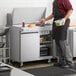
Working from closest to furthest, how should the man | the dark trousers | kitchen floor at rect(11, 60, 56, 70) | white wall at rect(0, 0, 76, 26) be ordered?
Answer: the man, the dark trousers, kitchen floor at rect(11, 60, 56, 70), white wall at rect(0, 0, 76, 26)

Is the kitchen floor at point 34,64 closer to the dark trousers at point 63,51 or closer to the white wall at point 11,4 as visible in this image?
the dark trousers at point 63,51

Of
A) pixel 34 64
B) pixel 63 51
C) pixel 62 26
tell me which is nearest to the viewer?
pixel 62 26

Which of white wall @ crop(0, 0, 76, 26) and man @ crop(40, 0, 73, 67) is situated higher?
white wall @ crop(0, 0, 76, 26)

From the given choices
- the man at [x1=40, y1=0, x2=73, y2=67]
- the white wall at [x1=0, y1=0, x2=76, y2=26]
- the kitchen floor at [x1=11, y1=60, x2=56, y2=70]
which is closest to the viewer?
the man at [x1=40, y1=0, x2=73, y2=67]

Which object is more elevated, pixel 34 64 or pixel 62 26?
pixel 62 26

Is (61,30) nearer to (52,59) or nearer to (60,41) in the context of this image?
(60,41)

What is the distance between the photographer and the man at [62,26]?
460cm

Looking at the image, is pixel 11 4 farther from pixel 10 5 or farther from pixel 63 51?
pixel 63 51

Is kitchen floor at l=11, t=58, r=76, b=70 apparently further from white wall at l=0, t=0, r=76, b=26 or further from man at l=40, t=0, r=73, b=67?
white wall at l=0, t=0, r=76, b=26

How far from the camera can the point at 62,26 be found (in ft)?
15.1

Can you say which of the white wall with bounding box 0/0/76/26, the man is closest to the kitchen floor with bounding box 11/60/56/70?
the man

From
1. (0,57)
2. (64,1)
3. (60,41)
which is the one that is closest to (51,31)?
(60,41)

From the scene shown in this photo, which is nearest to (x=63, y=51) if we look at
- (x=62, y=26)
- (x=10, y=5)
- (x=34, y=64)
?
(x=62, y=26)

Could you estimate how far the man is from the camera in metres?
4.60
